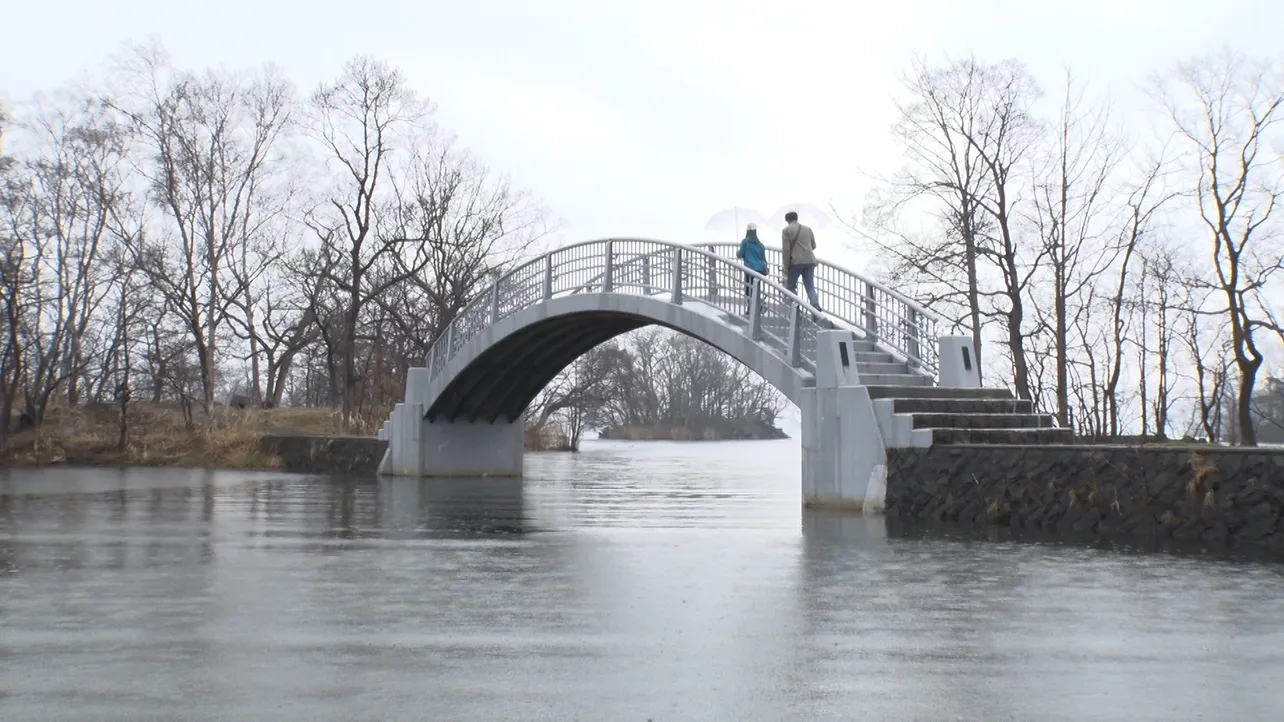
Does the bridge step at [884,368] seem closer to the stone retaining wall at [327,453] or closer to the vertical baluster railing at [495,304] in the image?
the vertical baluster railing at [495,304]

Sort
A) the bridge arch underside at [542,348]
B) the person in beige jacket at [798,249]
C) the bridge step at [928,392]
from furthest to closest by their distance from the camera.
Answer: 1. the bridge arch underside at [542,348]
2. the person in beige jacket at [798,249]
3. the bridge step at [928,392]

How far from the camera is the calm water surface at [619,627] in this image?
5.40 meters

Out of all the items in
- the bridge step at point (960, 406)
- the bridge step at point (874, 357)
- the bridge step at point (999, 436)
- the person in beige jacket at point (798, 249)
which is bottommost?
the bridge step at point (999, 436)

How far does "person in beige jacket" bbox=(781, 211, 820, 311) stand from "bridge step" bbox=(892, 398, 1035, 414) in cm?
372

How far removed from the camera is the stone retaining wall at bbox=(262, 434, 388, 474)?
32156 mm

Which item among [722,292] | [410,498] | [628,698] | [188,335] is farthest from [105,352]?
[628,698]

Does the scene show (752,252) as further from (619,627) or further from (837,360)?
(619,627)

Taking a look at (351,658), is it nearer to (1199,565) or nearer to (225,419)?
(1199,565)

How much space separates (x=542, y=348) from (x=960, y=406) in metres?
13.5

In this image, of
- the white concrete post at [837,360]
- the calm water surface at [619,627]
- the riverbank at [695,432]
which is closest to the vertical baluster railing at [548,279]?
the white concrete post at [837,360]

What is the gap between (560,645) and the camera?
21.9 feet

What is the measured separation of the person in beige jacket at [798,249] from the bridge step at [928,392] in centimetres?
291

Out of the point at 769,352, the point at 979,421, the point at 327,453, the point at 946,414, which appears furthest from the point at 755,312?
the point at 327,453

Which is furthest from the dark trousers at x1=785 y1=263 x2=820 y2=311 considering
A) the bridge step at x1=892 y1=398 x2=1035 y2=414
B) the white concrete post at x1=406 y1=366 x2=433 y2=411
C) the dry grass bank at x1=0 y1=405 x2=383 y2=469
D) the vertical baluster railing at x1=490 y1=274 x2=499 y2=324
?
the dry grass bank at x1=0 y1=405 x2=383 y2=469
